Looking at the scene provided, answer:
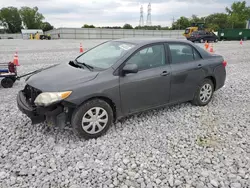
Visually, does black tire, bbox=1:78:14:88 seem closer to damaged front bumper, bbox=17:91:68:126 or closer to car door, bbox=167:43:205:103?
damaged front bumper, bbox=17:91:68:126

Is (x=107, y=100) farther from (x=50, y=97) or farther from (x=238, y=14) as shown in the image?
(x=238, y=14)

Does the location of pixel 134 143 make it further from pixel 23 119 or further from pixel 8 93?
pixel 8 93

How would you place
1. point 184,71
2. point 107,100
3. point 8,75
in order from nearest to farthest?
point 107,100 < point 184,71 < point 8,75

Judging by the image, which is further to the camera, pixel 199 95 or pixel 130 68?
pixel 199 95

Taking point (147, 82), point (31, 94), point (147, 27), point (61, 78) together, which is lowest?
point (31, 94)

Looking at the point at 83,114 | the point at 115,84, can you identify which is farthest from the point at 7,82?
the point at 115,84

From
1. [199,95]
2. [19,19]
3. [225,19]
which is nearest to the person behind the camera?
[199,95]

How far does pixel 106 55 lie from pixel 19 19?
102m

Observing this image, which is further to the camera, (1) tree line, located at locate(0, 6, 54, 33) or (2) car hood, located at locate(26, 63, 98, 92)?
(1) tree line, located at locate(0, 6, 54, 33)

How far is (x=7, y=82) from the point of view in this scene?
20.3 feet

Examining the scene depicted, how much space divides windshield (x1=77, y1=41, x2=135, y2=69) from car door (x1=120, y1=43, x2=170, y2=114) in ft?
0.83

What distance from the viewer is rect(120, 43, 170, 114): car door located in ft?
12.0

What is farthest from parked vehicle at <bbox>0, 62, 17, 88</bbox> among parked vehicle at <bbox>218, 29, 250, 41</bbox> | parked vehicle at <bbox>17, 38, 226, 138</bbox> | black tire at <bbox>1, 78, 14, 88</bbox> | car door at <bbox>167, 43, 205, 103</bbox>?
parked vehicle at <bbox>218, 29, 250, 41</bbox>

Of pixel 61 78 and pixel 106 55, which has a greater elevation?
pixel 106 55
